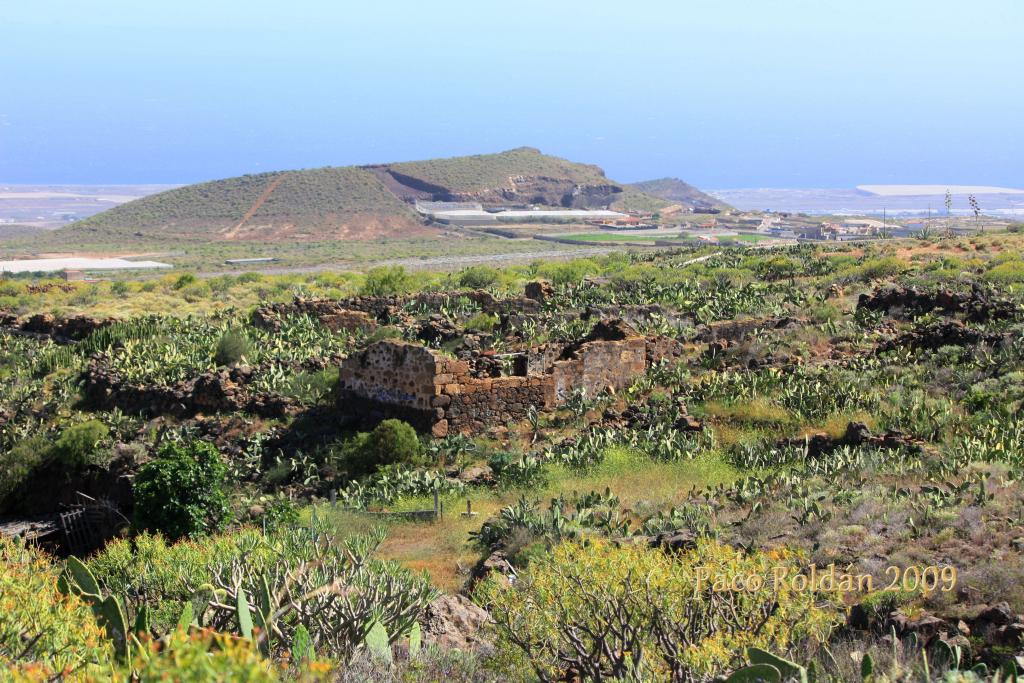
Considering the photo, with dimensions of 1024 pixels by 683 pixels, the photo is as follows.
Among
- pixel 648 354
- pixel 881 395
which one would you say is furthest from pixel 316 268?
pixel 881 395

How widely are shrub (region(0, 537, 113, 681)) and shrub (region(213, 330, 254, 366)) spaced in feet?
50.1

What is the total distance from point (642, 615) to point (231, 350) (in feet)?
55.7

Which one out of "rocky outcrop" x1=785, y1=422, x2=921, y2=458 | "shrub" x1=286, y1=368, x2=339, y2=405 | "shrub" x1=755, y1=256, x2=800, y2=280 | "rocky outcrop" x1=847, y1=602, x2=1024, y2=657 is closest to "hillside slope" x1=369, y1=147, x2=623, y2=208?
"shrub" x1=755, y1=256, x2=800, y2=280

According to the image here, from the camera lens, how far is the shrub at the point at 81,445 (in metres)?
17.0

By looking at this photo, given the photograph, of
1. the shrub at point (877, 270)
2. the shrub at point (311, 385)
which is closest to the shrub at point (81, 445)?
the shrub at point (311, 385)

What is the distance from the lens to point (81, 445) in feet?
56.3

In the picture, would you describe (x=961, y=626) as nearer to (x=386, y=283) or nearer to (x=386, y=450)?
(x=386, y=450)

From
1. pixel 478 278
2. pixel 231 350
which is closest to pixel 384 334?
pixel 231 350

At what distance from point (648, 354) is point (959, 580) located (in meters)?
11.3

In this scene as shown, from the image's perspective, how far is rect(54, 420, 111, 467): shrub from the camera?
1702 centimetres

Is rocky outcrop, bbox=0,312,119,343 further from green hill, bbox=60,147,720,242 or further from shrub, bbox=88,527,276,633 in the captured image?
green hill, bbox=60,147,720,242

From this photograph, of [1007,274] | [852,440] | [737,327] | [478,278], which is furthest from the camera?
[478,278]

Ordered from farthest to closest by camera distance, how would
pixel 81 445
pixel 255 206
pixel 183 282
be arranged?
pixel 255 206
pixel 183 282
pixel 81 445

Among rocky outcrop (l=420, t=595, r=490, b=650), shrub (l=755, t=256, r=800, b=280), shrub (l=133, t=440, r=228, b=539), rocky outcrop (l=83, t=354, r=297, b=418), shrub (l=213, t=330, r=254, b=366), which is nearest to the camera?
rocky outcrop (l=420, t=595, r=490, b=650)
